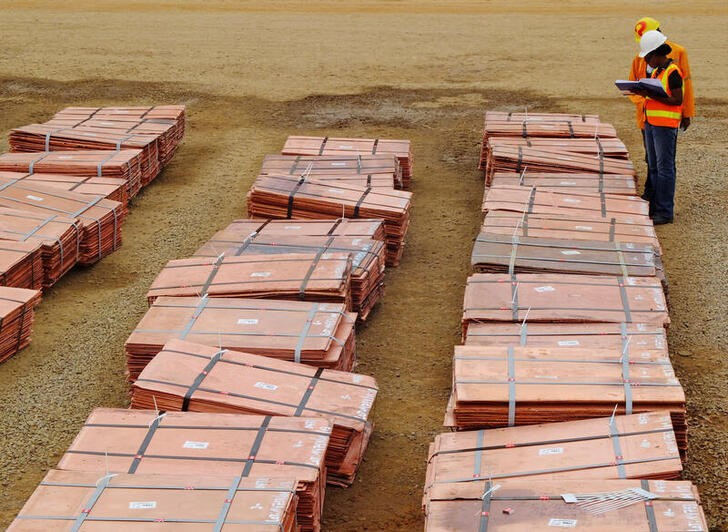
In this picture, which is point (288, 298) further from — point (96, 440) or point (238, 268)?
point (96, 440)

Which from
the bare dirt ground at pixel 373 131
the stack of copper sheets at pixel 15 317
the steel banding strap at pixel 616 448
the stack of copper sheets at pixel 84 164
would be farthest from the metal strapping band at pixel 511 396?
the stack of copper sheets at pixel 84 164

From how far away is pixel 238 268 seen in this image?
37.3 feet

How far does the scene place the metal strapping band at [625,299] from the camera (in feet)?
33.5

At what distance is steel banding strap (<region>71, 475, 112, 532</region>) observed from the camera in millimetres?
7039

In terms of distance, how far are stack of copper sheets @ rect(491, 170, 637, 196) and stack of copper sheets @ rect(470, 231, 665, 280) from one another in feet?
7.41

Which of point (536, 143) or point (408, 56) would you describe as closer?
point (536, 143)

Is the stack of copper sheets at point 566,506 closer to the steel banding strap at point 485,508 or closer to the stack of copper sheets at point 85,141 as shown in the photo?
the steel banding strap at point 485,508

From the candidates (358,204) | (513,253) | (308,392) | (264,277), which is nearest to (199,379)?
(308,392)

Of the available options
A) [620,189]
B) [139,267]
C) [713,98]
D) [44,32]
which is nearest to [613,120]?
[713,98]

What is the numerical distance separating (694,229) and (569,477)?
26.2 ft

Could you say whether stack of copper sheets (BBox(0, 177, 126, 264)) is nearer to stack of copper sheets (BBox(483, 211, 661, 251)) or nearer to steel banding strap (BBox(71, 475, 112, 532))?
stack of copper sheets (BBox(483, 211, 661, 251))

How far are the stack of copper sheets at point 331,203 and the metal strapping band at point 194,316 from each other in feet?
10.7

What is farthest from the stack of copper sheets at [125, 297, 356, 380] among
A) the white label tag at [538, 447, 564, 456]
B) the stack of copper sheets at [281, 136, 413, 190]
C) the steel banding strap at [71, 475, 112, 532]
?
the stack of copper sheets at [281, 136, 413, 190]

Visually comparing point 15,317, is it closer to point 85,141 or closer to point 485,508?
point 485,508
